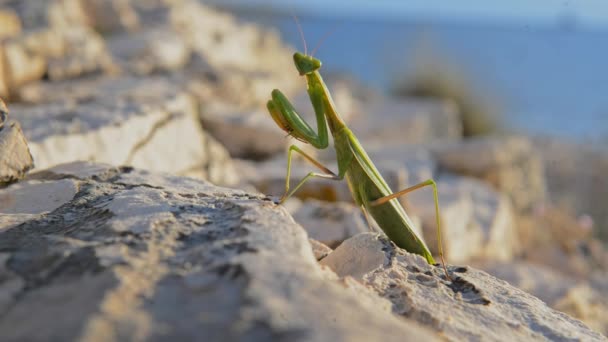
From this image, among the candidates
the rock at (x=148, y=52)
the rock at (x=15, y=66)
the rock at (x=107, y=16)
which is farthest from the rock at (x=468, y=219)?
the rock at (x=107, y=16)

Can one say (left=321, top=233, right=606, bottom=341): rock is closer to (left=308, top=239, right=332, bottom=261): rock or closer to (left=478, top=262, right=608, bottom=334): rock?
(left=308, top=239, right=332, bottom=261): rock

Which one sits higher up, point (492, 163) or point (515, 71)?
point (515, 71)

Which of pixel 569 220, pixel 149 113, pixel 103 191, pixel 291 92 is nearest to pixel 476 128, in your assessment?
pixel 291 92

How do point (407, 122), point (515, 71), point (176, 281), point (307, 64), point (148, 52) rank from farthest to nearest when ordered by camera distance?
point (515, 71), point (407, 122), point (148, 52), point (307, 64), point (176, 281)

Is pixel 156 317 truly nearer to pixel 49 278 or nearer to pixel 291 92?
pixel 49 278

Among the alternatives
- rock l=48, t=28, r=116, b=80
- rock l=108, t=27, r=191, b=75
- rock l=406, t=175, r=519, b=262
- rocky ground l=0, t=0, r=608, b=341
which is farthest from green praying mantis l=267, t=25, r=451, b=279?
rock l=108, t=27, r=191, b=75

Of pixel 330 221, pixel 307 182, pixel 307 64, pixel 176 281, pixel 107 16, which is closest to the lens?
pixel 176 281

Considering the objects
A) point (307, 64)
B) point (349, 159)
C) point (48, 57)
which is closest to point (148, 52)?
point (48, 57)

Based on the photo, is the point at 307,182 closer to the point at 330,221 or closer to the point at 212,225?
the point at 330,221
